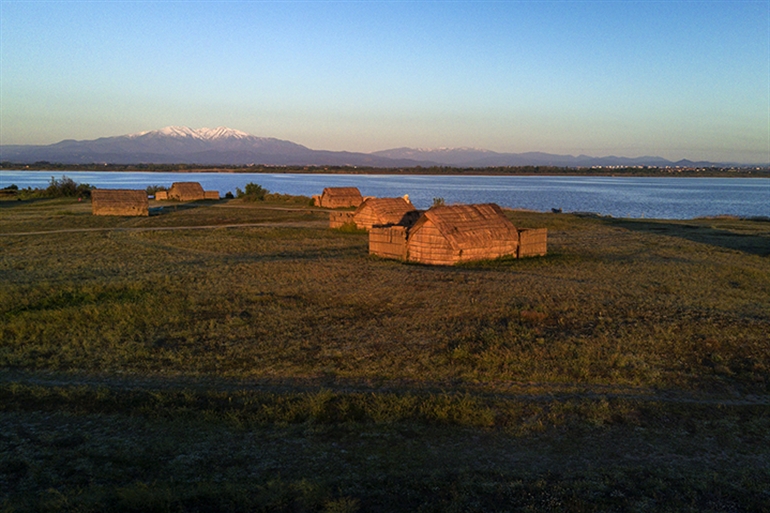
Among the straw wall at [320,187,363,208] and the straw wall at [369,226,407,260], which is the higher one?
the straw wall at [320,187,363,208]

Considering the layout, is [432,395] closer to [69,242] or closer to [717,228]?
[69,242]

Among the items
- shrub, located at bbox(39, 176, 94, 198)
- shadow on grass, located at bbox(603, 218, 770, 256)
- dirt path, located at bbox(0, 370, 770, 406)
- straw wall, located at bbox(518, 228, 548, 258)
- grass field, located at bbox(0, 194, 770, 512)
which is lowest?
dirt path, located at bbox(0, 370, 770, 406)

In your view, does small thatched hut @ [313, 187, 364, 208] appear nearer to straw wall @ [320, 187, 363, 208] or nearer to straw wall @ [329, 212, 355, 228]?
straw wall @ [320, 187, 363, 208]

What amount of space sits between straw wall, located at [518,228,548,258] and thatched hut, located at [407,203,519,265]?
230 mm

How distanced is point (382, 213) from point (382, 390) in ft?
72.9

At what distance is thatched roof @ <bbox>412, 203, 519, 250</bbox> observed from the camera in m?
20.0

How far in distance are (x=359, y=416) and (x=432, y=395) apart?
1.19m

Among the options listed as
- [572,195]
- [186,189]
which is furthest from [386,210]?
[572,195]

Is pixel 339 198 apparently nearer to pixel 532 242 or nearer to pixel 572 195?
pixel 532 242

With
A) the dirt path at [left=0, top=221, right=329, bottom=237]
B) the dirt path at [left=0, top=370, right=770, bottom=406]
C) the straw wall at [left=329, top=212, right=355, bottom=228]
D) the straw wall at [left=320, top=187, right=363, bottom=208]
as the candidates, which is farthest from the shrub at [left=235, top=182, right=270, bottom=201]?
the dirt path at [left=0, top=370, right=770, bottom=406]

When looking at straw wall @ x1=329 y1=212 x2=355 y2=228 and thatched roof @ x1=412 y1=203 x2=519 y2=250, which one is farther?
straw wall @ x1=329 y1=212 x2=355 y2=228

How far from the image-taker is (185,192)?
182ft

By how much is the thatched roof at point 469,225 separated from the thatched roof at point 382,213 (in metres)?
Answer: 7.41

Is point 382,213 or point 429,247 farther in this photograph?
point 382,213
